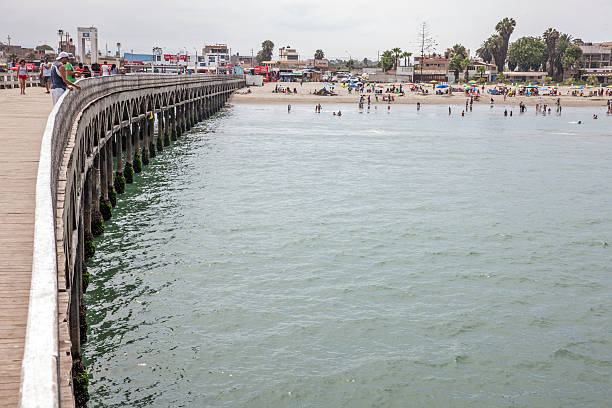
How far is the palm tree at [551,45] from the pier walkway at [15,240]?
190 metres

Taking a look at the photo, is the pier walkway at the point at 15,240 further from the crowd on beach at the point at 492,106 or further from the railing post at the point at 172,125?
the crowd on beach at the point at 492,106

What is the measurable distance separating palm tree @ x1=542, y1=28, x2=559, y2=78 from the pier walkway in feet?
622

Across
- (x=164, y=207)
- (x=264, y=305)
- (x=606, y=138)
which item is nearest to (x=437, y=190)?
(x=164, y=207)

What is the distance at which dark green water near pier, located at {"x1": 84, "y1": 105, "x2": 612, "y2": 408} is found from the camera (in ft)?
42.0

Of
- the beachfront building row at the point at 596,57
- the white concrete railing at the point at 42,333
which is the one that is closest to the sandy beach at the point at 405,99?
the beachfront building row at the point at 596,57

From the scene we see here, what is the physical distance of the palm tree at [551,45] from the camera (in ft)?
610

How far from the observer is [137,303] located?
1633 centimetres

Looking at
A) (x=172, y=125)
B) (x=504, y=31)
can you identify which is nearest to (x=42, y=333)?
(x=172, y=125)

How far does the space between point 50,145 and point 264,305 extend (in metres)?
8.80

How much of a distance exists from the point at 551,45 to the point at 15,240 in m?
201

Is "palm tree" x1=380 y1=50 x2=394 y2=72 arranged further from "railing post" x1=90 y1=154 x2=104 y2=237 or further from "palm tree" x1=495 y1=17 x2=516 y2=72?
"railing post" x1=90 y1=154 x2=104 y2=237

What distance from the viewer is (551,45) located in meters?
188

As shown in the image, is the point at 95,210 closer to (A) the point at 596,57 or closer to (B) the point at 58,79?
(B) the point at 58,79

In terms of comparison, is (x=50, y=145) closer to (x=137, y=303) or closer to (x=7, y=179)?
(x=7, y=179)
